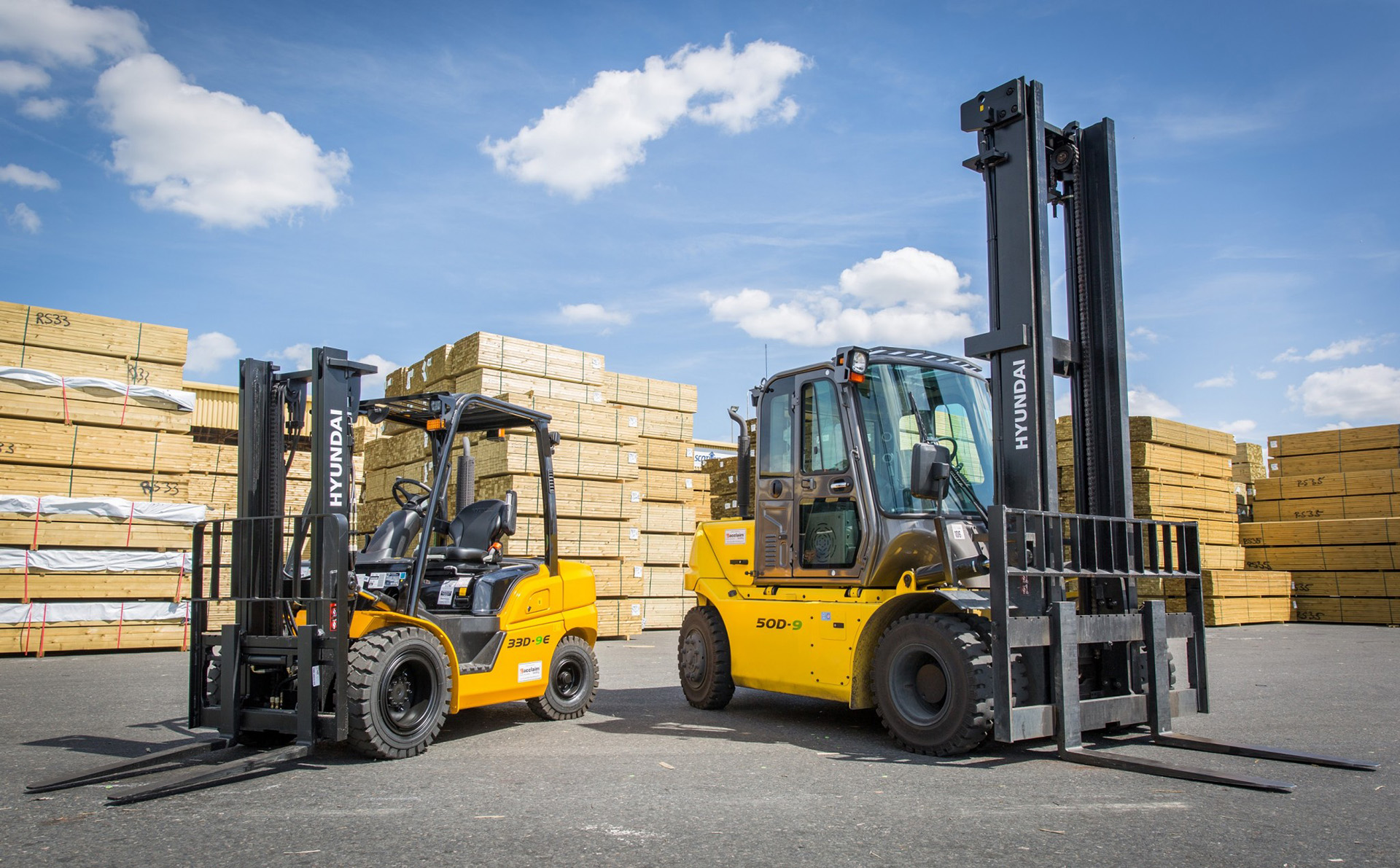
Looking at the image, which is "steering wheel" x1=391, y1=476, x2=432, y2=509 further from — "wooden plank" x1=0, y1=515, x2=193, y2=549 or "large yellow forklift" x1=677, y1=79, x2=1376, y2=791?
"wooden plank" x1=0, y1=515, x2=193, y2=549

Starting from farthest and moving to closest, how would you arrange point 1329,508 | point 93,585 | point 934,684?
point 1329,508, point 93,585, point 934,684

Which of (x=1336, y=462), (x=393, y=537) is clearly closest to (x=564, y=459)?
(x=393, y=537)

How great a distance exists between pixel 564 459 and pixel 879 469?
7.90m

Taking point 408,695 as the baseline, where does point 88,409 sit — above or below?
above

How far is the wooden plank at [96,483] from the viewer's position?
11.5m

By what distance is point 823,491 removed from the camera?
22.4ft

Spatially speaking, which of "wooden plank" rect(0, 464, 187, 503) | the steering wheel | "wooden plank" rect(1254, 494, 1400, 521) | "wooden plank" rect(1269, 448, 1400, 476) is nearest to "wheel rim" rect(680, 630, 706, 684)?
the steering wheel

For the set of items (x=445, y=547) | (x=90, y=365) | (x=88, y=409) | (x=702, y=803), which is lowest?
(x=702, y=803)

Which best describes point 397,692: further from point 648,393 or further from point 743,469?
point 648,393

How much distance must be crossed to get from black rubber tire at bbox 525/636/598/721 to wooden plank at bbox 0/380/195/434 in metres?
7.85

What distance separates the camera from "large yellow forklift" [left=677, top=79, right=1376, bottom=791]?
17.7 feet

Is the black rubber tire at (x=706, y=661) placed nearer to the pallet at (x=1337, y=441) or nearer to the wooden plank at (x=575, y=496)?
the wooden plank at (x=575, y=496)

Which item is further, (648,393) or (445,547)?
(648,393)

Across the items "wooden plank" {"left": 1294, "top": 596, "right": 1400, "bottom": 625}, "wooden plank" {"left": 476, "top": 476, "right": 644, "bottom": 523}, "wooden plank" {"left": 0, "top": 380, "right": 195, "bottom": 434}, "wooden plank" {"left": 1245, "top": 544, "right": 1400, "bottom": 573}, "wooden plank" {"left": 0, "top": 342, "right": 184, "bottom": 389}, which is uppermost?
"wooden plank" {"left": 0, "top": 342, "right": 184, "bottom": 389}
